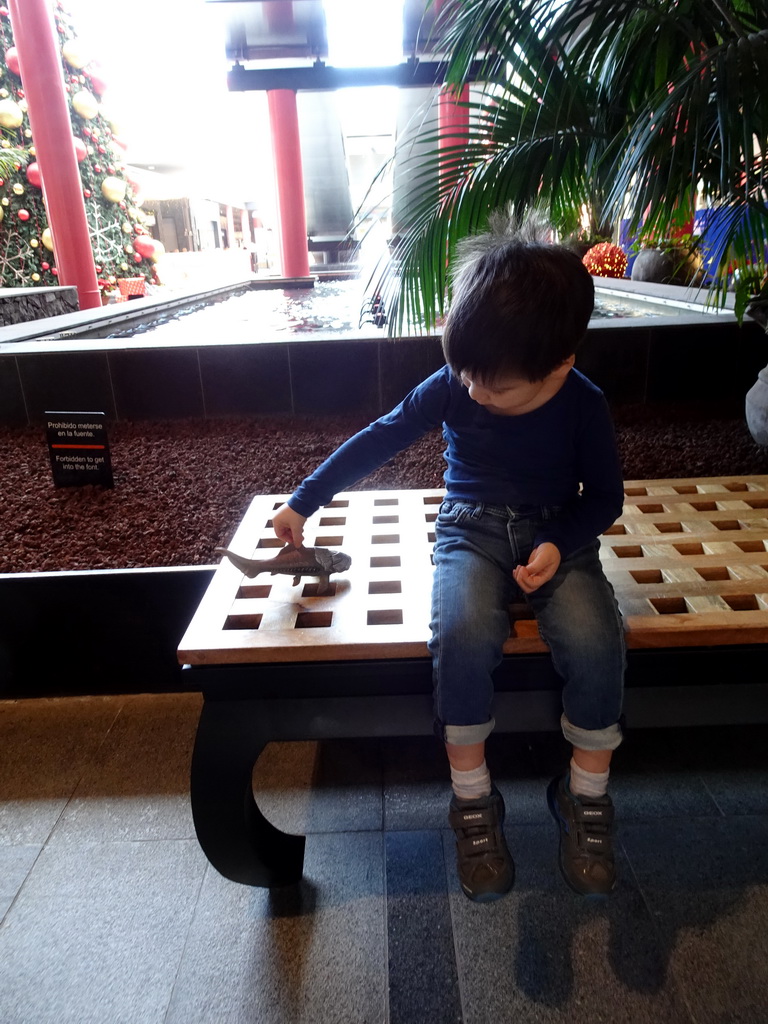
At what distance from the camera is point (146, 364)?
114 inches

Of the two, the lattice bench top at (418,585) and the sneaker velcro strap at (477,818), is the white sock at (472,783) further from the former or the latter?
the lattice bench top at (418,585)

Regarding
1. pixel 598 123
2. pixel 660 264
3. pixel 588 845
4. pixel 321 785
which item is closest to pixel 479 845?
pixel 588 845

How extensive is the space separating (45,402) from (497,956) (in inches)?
112

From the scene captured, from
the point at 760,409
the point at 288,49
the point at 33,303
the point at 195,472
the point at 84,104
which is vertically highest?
the point at 288,49

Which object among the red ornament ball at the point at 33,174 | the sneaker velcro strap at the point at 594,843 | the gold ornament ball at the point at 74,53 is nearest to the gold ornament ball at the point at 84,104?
the gold ornament ball at the point at 74,53

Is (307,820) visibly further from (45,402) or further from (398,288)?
(45,402)

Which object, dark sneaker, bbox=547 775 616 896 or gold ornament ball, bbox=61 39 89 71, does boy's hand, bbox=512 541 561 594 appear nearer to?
dark sneaker, bbox=547 775 616 896

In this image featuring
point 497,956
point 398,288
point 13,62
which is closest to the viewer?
point 497,956

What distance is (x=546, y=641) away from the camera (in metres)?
1.01

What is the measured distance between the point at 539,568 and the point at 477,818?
0.40 m

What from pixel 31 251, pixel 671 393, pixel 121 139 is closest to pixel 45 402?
pixel 671 393

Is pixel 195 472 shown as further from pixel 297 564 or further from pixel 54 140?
pixel 54 140

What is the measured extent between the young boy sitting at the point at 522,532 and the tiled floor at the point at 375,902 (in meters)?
0.16

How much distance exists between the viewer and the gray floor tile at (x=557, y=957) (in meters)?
0.96
